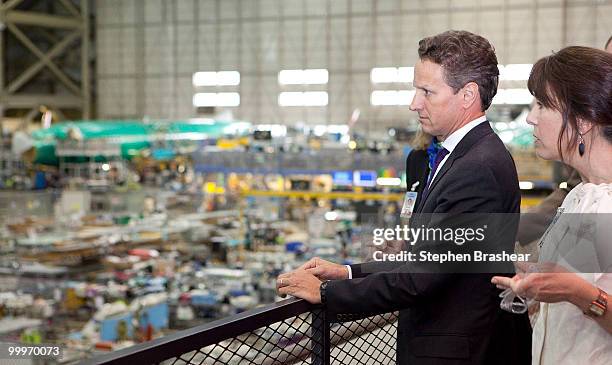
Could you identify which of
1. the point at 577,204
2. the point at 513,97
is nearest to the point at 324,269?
the point at 577,204

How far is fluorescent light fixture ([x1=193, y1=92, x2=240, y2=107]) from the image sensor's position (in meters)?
38.2

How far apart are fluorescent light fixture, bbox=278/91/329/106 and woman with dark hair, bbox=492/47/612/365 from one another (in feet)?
112

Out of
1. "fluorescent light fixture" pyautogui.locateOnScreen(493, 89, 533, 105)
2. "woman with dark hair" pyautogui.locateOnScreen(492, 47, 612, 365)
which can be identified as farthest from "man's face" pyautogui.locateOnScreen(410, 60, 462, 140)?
"fluorescent light fixture" pyautogui.locateOnScreen(493, 89, 533, 105)

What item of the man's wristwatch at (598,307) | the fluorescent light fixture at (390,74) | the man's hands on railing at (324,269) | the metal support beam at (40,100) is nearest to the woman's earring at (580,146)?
the man's wristwatch at (598,307)

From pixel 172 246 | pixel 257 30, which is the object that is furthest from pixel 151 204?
pixel 257 30

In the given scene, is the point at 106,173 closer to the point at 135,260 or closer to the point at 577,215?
the point at 135,260

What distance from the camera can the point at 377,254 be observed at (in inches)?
116

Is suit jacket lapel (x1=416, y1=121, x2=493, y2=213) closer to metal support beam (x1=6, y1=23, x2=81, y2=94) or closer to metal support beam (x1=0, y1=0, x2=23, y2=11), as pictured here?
metal support beam (x1=0, y1=0, x2=23, y2=11)

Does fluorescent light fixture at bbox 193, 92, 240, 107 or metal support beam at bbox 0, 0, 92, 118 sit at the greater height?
metal support beam at bbox 0, 0, 92, 118

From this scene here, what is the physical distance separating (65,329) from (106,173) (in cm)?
1336

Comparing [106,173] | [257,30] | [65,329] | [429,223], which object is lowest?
[65,329]

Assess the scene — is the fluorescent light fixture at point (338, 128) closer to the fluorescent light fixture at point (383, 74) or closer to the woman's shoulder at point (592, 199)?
the fluorescent light fixture at point (383, 74)

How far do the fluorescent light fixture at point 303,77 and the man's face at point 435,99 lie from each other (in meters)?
34.0

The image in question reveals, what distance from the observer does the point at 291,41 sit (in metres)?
37.1
